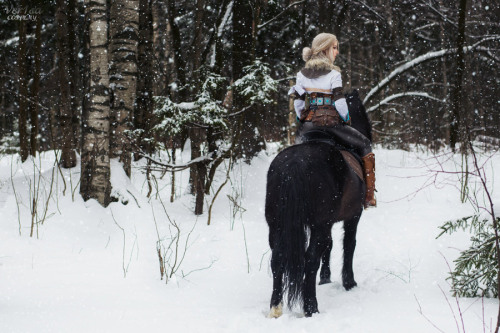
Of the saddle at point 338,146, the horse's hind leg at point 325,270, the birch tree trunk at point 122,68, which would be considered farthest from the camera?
the birch tree trunk at point 122,68

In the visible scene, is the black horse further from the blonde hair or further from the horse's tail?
the blonde hair

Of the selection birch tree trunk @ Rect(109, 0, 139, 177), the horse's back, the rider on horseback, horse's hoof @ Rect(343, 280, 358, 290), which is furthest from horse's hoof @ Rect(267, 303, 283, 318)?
birch tree trunk @ Rect(109, 0, 139, 177)

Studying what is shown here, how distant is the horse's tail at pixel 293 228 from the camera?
3.40 m

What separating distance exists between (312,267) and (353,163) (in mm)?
1142

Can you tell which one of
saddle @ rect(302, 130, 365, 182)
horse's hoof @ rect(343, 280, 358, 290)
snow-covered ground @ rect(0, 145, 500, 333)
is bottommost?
horse's hoof @ rect(343, 280, 358, 290)

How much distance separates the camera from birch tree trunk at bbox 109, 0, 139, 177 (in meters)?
6.54

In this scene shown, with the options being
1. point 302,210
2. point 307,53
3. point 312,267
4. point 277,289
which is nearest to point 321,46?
point 307,53

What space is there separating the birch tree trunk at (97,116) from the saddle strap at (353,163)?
11.1 ft

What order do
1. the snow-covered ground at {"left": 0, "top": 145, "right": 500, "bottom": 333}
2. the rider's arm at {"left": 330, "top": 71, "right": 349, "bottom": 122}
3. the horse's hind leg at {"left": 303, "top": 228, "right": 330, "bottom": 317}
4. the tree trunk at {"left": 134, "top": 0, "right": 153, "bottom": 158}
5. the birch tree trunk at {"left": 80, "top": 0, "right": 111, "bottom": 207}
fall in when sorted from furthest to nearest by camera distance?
the tree trunk at {"left": 134, "top": 0, "right": 153, "bottom": 158}, the birch tree trunk at {"left": 80, "top": 0, "right": 111, "bottom": 207}, the rider's arm at {"left": 330, "top": 71, "right": 349, "bottom": 122}, the horse's hind leg at {"left": 303, "top": 228, "right": 330, "bottom": 317}, the snow-covered ground at {"left": 0, "top": 145, "right": 500, "bottom": 333}

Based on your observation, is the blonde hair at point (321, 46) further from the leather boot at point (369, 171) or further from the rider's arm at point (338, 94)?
the leather boot at point (369, 171)

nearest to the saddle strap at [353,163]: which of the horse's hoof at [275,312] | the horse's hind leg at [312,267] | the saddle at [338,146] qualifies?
the saddle at [338,146]

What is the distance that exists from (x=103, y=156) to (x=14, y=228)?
4.63 ft

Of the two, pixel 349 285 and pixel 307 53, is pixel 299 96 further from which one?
pixel 349 285

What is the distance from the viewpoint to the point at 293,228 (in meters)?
3.40
